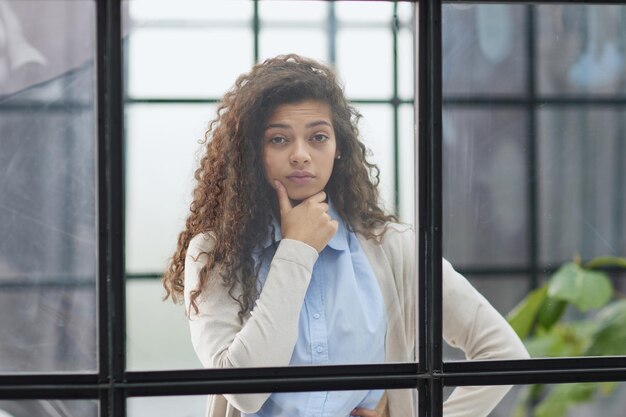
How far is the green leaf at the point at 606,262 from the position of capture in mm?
2648

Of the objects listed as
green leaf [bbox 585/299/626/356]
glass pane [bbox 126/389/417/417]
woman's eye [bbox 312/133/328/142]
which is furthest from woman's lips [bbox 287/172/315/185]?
green leaf [bbox 585/299/626/356]

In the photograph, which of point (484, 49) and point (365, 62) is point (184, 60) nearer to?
point (365, 62)

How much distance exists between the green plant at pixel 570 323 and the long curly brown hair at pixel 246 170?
25.1 inches

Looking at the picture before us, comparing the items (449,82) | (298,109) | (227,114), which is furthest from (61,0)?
(449,82)

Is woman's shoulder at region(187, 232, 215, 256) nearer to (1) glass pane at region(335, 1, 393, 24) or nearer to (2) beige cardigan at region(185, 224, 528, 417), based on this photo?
(2) beige cardigan at region(185, 224, 528, 417)

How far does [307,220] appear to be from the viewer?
2.54m

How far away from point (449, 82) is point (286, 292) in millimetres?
787

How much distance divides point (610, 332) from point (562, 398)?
0.83ft

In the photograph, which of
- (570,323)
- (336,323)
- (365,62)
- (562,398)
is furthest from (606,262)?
(365,62)

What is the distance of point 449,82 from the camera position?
2568 millimetres

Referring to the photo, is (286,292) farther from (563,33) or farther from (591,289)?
(563,33)

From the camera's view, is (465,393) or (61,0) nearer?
(61,0)

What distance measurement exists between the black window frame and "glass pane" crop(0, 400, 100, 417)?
2 centimetres

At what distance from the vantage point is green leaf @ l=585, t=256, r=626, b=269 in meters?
2.65
